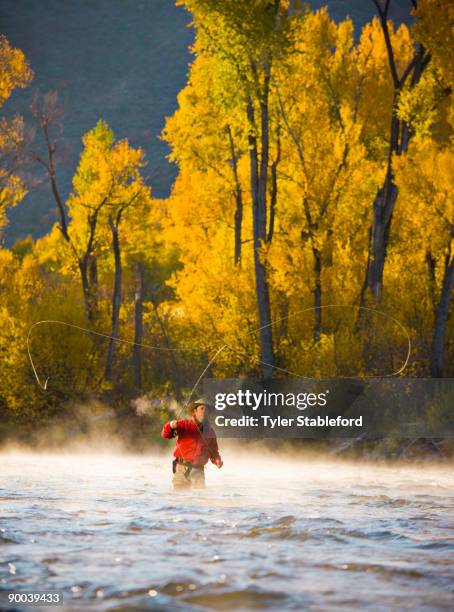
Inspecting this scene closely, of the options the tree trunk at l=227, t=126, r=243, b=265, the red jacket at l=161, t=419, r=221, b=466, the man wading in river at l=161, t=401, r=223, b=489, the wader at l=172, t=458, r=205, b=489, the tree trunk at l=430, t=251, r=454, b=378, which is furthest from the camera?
the tree trunk at l=227, t=126, r=243, b=265

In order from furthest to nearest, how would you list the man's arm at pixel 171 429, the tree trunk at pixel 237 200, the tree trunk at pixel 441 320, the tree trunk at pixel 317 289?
the tree trunk at pixel 237 200 → the tree trunk at pixel 317 289 → the tree trunk at pixel 441 320 → the man's arm at pixel 171 429

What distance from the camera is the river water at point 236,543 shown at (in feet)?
23.6

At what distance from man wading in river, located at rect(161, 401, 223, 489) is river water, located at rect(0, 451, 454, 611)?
29 cm

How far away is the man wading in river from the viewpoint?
13.7 m

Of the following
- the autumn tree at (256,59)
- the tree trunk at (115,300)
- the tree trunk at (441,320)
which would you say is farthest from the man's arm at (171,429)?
the tree trunk at (115,300)

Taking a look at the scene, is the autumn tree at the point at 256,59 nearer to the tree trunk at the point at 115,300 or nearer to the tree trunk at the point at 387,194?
the tree trunk at the point at 387,194

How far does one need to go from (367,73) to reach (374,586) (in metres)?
21.7

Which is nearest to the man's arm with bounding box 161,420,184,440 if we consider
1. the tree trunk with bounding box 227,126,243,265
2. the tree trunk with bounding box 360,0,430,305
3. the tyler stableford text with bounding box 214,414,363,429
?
the tyler stableford text with bounding box 214,414,363,429

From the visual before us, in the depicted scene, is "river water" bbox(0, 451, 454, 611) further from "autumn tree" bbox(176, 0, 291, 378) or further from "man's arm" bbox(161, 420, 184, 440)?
"autumn tree" bbox(176, 0, 291, 378)

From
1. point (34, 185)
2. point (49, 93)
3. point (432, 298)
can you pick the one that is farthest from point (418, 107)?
point (49, 93)

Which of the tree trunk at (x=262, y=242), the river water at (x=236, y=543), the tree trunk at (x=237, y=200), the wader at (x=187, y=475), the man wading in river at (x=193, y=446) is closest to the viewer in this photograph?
the river water at (x=236, y=543)

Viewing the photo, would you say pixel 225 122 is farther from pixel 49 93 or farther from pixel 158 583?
pixel 158 583

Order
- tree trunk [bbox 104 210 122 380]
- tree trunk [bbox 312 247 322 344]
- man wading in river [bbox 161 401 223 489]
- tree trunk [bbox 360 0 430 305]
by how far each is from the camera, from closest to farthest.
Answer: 1. man wading in river [bbox 161 401 223 489]
2. tree trunk [bbox 360 0 430 305]
3. tree trunk [bbox 312 247 322 344]
4. tree trunk [bbox 104 210 122 380]

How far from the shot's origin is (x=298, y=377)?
23125 millimetres
